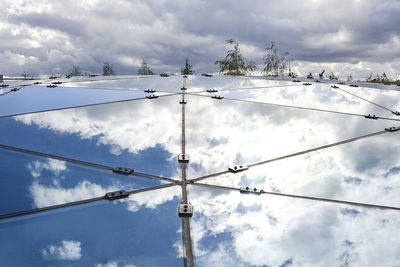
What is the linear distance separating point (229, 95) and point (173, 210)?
436 cm

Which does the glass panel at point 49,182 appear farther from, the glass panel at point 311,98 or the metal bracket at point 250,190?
the glass panel at point 311,98

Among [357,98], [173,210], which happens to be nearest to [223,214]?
[173,210]

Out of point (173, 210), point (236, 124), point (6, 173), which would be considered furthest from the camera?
point (236, 124)

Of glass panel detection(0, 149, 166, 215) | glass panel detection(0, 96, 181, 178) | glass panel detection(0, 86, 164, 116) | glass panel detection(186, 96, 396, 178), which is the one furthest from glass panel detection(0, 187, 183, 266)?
glass panel detection(0, 86, 164, 116)

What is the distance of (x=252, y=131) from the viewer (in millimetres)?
4371

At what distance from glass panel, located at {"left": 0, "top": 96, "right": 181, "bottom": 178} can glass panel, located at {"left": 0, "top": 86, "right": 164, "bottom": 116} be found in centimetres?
56

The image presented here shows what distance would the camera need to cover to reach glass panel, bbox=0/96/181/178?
11.3ft

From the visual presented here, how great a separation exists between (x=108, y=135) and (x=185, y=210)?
203 centimetres

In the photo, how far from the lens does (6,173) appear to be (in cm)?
306

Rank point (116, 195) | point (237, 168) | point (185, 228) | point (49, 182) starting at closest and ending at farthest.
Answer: point (185, 228)
point (116, 195)
point (49, 182)
point (237, 168)

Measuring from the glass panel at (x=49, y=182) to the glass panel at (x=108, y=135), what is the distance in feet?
0.75

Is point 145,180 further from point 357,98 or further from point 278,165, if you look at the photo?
point 357,98

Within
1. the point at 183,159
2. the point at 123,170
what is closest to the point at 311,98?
the point at 183,159

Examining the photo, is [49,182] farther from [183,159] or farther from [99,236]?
[183,159]
